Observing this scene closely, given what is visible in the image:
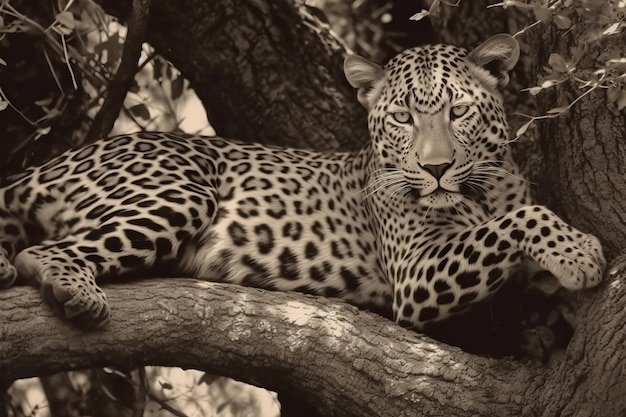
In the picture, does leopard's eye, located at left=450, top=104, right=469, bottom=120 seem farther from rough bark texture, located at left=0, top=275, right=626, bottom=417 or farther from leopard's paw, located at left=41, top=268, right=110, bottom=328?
leopard's paw, located at left=41, top=268, right=110, bottom=328

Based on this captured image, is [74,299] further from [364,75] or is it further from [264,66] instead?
[264,66]

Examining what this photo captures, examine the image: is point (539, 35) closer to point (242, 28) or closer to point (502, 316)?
point (502, 316)

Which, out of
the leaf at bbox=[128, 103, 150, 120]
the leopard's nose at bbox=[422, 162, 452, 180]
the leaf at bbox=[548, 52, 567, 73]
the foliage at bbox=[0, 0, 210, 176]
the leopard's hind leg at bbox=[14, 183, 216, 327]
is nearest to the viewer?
the leaf at bbox=[548, 52, 567, 73]

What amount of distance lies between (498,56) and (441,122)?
608mm

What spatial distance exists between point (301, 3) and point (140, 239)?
7.72 ft

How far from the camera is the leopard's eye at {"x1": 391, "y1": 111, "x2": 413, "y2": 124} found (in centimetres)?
688

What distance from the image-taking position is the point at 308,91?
805 centimetres

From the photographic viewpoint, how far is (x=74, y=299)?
563 centimetres

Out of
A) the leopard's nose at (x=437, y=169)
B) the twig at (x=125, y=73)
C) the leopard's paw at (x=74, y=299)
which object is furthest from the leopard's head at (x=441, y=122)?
the leopard's paw at (x=74, y=299)

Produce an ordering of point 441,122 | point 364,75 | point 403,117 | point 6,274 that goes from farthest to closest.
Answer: point 364,75
point 403,117
point 441,122
point 6,274

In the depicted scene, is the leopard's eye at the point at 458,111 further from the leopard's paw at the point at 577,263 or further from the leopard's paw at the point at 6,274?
the leopard's paw at the point at 6,274

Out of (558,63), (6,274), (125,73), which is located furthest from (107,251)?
(558,63)

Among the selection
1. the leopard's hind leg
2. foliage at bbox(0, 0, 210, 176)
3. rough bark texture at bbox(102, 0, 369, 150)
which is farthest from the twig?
the leopard's hind leg

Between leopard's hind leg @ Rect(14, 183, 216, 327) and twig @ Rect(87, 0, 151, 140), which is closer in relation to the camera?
leopard's hind leg @ Rect(14, 183, 216, 327)
